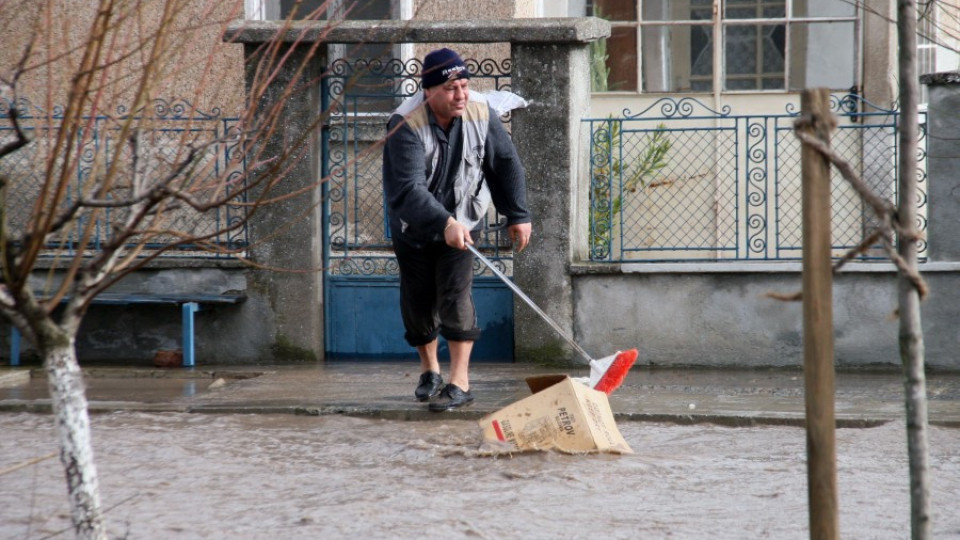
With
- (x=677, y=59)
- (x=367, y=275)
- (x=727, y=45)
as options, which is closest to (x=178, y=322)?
(x=367, y=275)

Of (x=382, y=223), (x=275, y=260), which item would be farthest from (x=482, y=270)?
(x=275, y=260)

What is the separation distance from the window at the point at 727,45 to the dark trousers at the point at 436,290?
5554mm

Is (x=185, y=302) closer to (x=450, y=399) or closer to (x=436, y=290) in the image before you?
(x=436, y=290)

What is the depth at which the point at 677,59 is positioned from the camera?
11.8 metres

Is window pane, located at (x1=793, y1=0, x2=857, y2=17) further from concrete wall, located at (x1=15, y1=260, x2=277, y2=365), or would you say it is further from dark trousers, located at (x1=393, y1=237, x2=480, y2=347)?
dark trousers, located at (x1=393, y1=237, x2=480, y2=347)

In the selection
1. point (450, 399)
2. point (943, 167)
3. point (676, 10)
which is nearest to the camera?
point (450, 399)

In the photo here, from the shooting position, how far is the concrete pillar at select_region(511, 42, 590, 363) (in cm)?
834

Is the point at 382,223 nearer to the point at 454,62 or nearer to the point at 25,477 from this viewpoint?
the point at 454,62

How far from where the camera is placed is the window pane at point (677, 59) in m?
11.7

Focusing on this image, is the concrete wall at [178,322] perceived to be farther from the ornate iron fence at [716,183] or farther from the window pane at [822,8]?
the window pane at [822,8]

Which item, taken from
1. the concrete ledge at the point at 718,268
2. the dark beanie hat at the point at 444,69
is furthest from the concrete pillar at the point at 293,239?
A: the dark beanie hat at the point at 444,69

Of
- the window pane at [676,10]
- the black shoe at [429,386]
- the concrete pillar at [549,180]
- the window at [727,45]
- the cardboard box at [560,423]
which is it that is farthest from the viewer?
the window pane at [676,10]

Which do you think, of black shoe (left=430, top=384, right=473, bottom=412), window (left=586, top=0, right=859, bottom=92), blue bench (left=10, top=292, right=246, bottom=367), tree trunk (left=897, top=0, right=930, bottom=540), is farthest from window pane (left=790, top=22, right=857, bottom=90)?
tree trunk (left=897, top=0, right=930, bottom=540)

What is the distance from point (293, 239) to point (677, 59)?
15.9 feet
